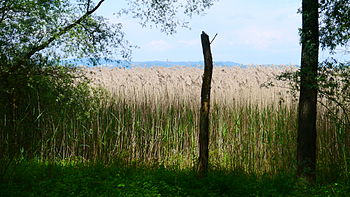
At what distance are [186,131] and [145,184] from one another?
1.80 meters

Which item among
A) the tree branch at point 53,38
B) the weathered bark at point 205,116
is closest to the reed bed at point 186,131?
the weathered bark at point 205,116

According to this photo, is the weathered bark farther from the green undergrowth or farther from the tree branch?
the tree branch

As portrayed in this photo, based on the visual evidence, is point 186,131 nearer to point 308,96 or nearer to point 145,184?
point 145,184

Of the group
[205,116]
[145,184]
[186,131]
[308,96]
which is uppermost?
[308,96]

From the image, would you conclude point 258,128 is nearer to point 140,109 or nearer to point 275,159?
point 275,159

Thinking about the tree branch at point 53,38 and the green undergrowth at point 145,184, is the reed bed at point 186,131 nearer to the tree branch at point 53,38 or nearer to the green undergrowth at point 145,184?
the green undergrowth at point 145,184

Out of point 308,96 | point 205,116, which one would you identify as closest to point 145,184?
point 205,116

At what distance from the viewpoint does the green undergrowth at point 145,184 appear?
14.6 feet

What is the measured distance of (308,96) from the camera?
4.72 metres

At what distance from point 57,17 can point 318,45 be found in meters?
4.09

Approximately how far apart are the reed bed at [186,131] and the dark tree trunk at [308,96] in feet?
2.05

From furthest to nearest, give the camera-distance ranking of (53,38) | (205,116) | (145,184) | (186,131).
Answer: (186,131) → (53,38) → (205,116) → (145,184)

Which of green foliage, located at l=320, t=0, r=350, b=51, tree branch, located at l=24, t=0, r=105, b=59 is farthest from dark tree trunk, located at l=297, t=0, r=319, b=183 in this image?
tree branch, located at l=24, t=0, r=105, b=59

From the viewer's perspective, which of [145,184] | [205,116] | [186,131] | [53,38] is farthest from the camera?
[186,131]
